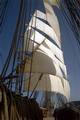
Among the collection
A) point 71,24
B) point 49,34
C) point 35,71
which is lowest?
point 71,24

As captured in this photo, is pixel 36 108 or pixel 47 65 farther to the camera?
pixel 47 65

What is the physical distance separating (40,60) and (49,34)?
420 cm

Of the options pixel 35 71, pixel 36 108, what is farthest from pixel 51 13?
pixel 36 108

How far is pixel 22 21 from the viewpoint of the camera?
511cm

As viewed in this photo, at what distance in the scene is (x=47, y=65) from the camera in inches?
1014

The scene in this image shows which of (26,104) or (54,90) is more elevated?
(54,90)

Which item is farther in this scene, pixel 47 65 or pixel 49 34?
pixel 49 34

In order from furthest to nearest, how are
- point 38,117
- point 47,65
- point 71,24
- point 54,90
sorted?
1. point 54,90
2. point 47,65
3. point 38,117
4. point 71,24

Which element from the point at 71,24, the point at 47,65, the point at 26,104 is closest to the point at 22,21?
the point at 71,24

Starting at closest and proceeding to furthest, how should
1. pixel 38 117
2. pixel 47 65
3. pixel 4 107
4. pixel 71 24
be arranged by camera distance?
1. pixel 4 107
2. pixel 71 24
3. pixel 38 117
4. pixel 47 65

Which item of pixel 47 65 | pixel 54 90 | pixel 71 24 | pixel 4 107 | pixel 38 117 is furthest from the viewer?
pixel 54 90

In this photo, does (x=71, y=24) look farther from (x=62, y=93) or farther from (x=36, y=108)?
(x=62, y=93)

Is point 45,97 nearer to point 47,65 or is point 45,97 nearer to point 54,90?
point 54,90

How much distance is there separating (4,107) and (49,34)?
1035 inches
